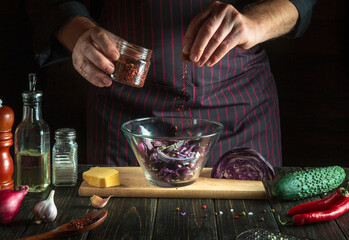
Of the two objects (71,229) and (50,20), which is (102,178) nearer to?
(71,229)

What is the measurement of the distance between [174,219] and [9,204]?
40cm

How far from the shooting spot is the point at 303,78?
2477mm

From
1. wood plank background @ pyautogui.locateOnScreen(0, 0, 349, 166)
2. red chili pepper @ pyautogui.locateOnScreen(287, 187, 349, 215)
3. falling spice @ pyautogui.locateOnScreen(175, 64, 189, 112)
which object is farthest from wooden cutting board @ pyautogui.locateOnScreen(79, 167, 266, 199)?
wood plank background @ pyautogui.locateOnScreen(0, 0, 349, 166)

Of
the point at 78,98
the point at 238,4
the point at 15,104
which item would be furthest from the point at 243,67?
the point at 15,104

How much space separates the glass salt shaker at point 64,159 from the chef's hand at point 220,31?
426 mm

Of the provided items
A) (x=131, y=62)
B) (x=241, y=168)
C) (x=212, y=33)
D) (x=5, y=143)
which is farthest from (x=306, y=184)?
(x=5, y=143)

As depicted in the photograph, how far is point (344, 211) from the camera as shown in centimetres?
121

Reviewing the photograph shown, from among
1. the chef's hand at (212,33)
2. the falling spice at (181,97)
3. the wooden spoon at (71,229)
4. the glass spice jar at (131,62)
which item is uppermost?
the chef's hand at (212,33)

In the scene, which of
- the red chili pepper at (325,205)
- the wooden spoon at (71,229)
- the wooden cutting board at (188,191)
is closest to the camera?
the wooden spoon at (71,229)

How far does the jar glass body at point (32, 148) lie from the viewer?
133 cm

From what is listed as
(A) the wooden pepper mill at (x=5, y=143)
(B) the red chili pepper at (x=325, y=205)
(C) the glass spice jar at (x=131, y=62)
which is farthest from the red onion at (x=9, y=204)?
(B) the red chili pepper at (x=325, y=205)

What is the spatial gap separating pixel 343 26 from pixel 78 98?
4.74 feet

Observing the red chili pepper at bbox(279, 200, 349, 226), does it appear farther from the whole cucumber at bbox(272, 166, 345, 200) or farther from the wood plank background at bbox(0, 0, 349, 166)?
the wood plank background at bbox(0, 0, 349, 166)

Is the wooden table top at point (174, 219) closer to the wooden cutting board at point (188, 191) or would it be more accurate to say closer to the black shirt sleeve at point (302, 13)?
the wooden cutting board at point (188, 191)
